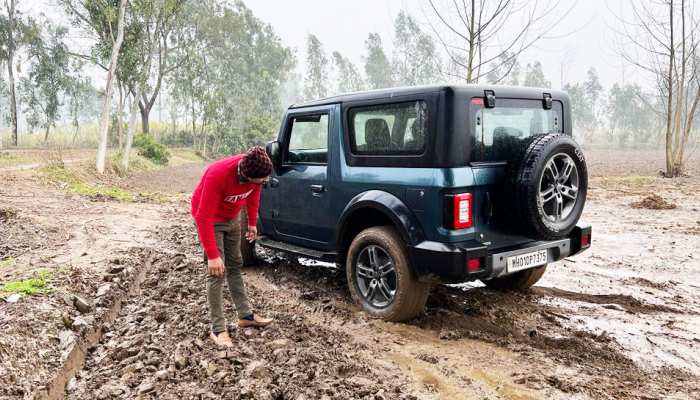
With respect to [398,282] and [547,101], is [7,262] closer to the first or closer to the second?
[398,282]

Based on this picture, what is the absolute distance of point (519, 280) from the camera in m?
5.03

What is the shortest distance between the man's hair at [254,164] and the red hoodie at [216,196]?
12cm

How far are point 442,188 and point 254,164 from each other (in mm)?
1365

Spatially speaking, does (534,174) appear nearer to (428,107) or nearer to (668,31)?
(428,107)

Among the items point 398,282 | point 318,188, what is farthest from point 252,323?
point 318,188

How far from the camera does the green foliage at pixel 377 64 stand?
6912 centimetres

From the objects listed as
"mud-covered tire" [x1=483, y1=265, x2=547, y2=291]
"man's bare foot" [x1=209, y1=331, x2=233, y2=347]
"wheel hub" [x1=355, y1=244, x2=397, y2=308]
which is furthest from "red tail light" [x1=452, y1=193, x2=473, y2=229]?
"man's bare foot" [x1=209, y1=331, x2=233, y2=347]

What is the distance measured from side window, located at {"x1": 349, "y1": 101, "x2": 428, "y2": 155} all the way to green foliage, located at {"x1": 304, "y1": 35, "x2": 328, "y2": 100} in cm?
6546

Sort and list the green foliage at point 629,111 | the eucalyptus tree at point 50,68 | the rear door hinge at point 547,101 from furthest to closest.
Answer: the green foliage at point 629,111 → the eucalyptus tree at point 50,68 → the rear door hinge at point 547,101

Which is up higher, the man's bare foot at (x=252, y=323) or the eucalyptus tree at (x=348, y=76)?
the eucalyptus tree at (x=348, y=76)

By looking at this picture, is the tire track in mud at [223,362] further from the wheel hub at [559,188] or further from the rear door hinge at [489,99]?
the rear door hinge at [489,99]

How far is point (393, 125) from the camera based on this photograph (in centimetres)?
420

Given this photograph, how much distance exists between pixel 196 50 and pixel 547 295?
116 ft

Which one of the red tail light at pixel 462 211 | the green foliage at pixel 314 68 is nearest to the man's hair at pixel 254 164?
the red tail light at pixel 462 211
